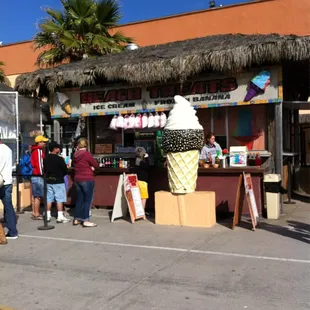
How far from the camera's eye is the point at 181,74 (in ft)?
30.7

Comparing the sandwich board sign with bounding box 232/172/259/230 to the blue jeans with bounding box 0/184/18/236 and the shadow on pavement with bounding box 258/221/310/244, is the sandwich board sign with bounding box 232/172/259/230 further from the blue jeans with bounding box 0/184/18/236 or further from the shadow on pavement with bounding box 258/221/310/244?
the blue jeans with bounding box 0/184/18/236

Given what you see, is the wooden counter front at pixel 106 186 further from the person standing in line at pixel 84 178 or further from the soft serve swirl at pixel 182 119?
the soft serve swirl at pixel 182 119

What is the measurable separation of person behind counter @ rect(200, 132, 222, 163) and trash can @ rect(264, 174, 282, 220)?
4.79 feet

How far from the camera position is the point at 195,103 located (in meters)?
9.91

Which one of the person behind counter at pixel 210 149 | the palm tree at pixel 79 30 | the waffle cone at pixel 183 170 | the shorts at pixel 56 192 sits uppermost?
the palm tree at pixel 79 30

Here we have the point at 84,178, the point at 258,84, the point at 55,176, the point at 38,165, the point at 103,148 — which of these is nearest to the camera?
the point at 84,178

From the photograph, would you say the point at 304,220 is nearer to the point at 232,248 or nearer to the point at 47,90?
the point at 232,248

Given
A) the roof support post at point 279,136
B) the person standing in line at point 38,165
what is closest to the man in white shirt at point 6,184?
the person standing in line at point 38,165

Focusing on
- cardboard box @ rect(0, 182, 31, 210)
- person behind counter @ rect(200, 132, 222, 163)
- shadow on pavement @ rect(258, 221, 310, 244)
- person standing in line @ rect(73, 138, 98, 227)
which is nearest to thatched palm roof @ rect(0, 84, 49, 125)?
cardboard box @ rect(0, 182, 31, 210)

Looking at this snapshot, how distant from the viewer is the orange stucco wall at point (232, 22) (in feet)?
69.5

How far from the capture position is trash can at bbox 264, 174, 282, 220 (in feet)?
28.0

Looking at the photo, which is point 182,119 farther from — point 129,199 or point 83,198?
point 83,198

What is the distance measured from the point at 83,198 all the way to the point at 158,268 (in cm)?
323

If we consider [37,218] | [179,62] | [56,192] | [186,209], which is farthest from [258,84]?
[37,218]
